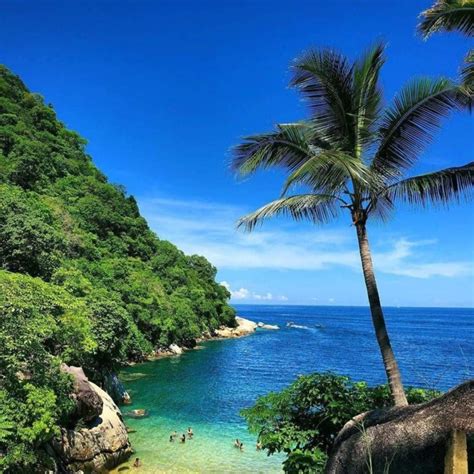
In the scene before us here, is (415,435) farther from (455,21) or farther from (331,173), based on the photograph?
(455,21)

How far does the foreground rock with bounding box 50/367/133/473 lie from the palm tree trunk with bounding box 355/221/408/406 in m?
11.8

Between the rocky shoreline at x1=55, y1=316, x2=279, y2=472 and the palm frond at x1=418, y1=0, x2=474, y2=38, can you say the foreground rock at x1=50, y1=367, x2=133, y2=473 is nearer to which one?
the rocky shoreline at x1=55, y1=316, x2=279, y2=472

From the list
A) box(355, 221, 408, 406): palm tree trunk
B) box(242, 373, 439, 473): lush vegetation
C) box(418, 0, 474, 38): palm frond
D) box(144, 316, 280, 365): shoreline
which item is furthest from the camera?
box(144, 316, 280, 365): shoreline

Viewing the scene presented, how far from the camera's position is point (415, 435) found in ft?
14.2

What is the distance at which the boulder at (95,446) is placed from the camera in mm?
14391

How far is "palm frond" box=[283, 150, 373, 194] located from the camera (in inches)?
278

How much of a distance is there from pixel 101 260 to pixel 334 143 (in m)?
36.8

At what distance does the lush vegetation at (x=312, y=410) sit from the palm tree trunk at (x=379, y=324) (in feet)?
3.40

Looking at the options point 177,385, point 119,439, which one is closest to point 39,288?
point 119,439

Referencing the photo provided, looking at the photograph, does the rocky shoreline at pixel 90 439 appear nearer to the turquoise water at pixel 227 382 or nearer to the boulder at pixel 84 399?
the boulder at pixel 84 399

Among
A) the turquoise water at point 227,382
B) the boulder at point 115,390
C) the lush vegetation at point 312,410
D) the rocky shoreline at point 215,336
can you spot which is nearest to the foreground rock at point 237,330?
the rocky shoreline at point 215,336

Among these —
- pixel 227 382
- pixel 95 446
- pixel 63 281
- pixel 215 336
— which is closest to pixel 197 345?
pixel 215 336

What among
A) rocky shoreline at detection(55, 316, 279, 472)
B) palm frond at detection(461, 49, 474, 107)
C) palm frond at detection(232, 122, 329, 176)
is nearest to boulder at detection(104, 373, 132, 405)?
rocky shoreline at detection(55, 316, 279, 472)

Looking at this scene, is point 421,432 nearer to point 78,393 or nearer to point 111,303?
point 78,393
